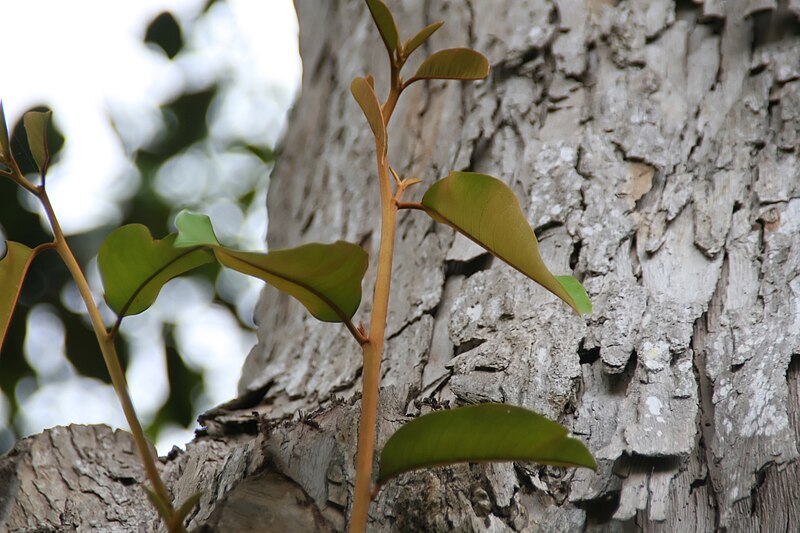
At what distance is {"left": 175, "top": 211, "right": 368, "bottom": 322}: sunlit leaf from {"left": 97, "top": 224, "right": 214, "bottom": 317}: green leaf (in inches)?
2.3

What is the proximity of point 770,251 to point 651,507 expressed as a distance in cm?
35

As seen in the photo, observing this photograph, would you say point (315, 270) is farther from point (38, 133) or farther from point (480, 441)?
point (38, 133)

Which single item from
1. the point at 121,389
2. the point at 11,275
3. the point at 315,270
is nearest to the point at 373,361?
the point at 315,270

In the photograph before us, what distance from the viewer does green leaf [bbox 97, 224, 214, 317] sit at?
1.85 ft

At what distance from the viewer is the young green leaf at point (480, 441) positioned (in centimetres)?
48

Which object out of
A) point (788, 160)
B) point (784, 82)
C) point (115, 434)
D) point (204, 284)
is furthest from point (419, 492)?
point (204, 284)

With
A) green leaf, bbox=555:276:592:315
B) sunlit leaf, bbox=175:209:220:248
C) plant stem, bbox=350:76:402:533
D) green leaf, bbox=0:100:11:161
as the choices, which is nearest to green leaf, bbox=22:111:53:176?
green leaf, bbox=0:100:11:161

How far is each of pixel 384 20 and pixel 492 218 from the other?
0.60 feet

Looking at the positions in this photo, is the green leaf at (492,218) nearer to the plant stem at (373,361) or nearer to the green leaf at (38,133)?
the plant stem at (373,361)

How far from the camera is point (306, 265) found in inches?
19.2

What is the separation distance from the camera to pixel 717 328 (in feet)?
2.49

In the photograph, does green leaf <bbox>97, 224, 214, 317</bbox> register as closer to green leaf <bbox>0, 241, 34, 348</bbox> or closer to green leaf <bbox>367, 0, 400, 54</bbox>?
green leaf <bbox>0, 241, 34, 348</bbox>

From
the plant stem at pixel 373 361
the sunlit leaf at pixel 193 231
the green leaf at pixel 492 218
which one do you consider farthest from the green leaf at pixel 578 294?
the sunlit leaf at pixel 193 231

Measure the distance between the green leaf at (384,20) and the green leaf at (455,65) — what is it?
3 cm
